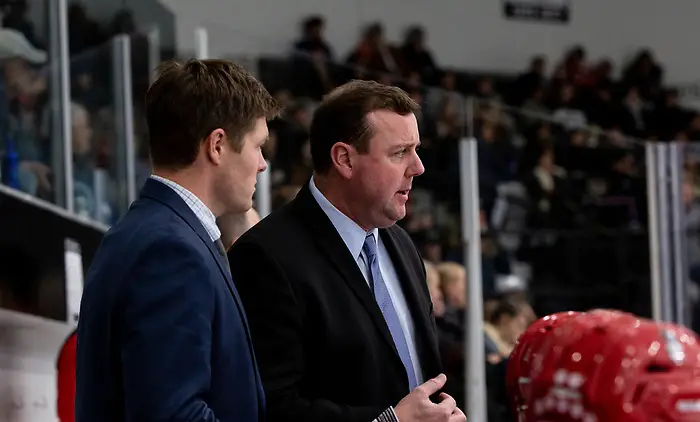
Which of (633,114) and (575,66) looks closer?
(633,114)

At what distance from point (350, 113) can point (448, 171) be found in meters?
2.99

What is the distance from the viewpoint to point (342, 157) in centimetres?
215

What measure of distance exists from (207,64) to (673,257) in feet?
15.2

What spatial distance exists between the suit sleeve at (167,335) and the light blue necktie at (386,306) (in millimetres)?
558

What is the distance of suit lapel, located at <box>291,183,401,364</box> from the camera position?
2058 mm

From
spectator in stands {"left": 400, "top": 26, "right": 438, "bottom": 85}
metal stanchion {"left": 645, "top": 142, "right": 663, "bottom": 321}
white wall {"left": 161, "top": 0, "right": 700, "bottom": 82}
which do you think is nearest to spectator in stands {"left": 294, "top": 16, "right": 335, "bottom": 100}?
metal stanchion {"left": 645, "top": 142, "right": 663, "bottom": 321}

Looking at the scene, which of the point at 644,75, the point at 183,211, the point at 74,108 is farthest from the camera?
the point at 644,75

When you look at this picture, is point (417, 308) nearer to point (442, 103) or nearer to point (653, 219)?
point (442, 103)

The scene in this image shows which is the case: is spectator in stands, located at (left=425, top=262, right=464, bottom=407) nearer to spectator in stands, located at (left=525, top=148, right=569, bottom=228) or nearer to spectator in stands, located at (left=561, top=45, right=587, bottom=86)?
spectator in stands, located at (left=525, top=148, right=569, bottom=228)

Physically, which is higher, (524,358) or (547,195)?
(524,358)

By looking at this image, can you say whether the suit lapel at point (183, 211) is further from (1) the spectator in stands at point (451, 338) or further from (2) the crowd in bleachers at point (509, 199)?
(1) the spectator in stands at point (451, 338)

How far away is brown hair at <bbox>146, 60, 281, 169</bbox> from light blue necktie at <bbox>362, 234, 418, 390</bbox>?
1.62ft

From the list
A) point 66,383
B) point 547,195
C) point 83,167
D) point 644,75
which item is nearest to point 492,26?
point 644,75

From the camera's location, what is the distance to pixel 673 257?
6004 mm
